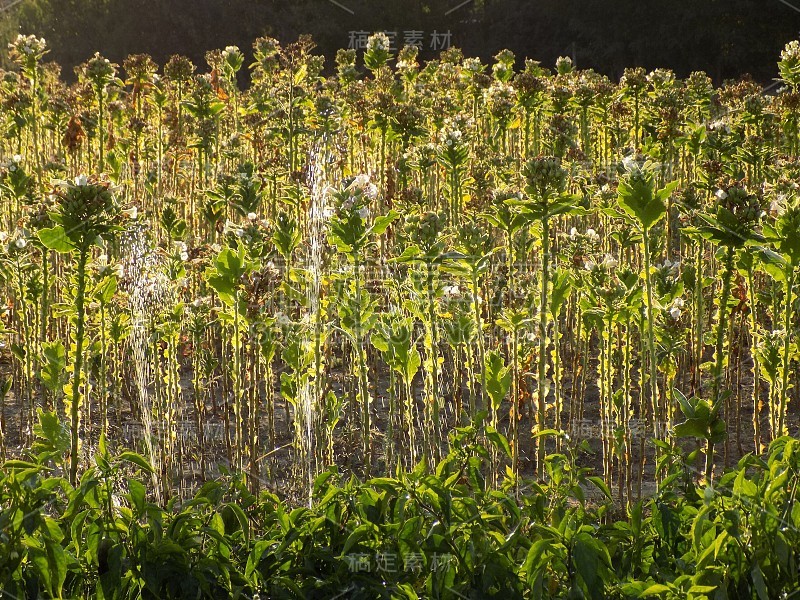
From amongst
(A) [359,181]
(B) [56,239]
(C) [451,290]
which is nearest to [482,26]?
(C) [451,290]

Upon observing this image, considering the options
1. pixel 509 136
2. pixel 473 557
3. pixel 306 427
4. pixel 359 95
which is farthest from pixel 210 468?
pixel 509 136

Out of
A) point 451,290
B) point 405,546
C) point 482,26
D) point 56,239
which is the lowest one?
point 405,546

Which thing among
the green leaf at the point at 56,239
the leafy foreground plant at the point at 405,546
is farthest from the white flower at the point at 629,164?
the green leaf at the point at 56,239

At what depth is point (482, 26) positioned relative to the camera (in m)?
17.2

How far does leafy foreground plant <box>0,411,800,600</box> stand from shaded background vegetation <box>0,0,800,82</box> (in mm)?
14206

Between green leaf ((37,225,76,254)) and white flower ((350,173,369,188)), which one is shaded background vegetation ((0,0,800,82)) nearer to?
white flower ((350,173,369,188))

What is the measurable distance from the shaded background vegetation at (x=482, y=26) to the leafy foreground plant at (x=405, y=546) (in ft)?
46.6

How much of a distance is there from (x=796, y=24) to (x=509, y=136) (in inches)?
360

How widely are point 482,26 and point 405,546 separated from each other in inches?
643

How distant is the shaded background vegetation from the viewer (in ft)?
50.0

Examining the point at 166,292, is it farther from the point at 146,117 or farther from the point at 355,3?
the point at 355,3

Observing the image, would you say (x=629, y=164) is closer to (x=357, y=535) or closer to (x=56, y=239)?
(x=357, y=535)

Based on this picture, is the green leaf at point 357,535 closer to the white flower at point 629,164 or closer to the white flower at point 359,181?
the white flower at point 629,164

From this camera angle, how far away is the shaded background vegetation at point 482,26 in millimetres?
15227
